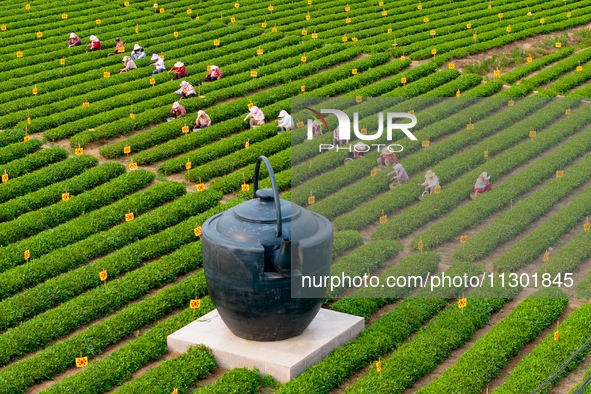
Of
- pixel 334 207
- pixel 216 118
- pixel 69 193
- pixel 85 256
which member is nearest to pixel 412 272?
pixel 334 207

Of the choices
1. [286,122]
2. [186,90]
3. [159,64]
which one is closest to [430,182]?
[286,122]

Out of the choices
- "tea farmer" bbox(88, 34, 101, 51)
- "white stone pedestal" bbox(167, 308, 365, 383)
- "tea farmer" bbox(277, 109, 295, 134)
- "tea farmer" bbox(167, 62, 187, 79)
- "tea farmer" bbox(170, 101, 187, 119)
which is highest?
"tea farmer" bbox(88, 34, 101, 51)

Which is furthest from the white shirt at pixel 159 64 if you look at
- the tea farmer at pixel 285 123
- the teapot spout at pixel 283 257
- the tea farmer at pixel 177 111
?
the teapot spout at pixel 283 257

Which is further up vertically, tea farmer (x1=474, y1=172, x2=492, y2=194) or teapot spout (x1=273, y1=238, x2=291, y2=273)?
tea farmer (x1=474, y1=172, x2=492, y2=194)

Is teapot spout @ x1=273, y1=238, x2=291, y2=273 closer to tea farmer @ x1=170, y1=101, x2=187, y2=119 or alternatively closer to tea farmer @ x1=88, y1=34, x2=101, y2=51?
tea farmer @ x1=170, y1=101, x2=187, y2=119

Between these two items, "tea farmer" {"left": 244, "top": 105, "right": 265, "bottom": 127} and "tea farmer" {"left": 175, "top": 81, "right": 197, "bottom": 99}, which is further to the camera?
"tea farmer" {"left": 175, "top": 81, "right": 197, "bottom": 99}

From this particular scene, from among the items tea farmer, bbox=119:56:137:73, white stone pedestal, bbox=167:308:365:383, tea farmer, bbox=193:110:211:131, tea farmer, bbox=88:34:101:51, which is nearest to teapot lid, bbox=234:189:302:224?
white stone pedestal, bbox=167:308:365:383

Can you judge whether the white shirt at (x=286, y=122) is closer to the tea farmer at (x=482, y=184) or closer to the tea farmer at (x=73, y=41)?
the tea farmer at (x=482, y=184)
